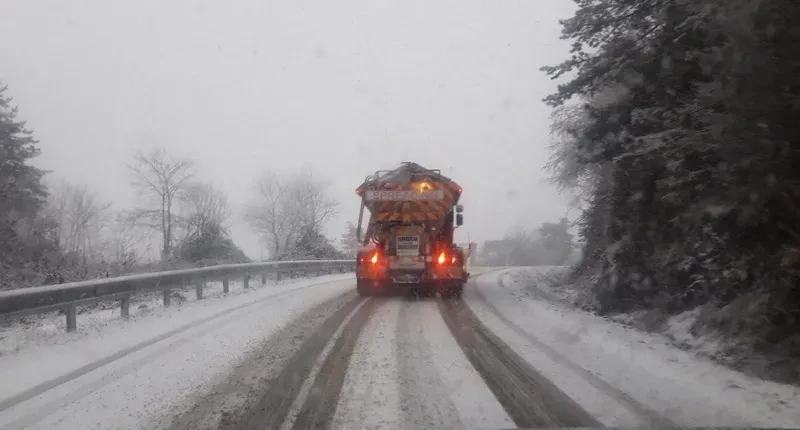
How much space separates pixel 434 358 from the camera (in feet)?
23.7

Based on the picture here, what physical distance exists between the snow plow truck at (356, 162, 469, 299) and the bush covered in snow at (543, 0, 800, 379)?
422 centimetres

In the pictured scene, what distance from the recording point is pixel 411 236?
14977 mm

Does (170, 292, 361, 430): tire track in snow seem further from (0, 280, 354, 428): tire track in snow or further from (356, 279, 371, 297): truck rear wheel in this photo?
(356, 279, 371, 297): truck rear wheel

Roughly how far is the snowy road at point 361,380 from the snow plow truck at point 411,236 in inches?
174

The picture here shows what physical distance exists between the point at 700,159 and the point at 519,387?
3933mm

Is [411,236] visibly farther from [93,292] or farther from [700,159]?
[700,159]

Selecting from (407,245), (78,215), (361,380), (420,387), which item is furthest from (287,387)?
(78,215)

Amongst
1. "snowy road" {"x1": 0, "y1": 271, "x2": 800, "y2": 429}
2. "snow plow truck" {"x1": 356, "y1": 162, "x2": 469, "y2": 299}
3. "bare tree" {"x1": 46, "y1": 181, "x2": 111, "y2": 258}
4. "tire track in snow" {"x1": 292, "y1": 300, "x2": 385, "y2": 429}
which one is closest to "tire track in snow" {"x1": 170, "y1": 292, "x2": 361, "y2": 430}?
"snowy road" {"x1": 0, "y1": 271, "x2": 800, "y2": 429}

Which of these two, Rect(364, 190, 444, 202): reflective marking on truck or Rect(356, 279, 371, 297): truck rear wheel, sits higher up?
Rect(364, 190, 444, 202): reflective marking on truck

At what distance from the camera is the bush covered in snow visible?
6.09m

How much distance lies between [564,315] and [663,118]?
4347 mm

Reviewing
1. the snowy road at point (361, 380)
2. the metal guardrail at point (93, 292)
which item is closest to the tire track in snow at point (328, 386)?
the snowy road at point (361, 380)

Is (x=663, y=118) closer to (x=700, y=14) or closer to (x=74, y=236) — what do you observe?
(x=700, y=14)

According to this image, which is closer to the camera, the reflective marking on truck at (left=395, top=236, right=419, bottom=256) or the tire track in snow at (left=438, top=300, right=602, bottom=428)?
the tire track in snow at (left=438, top=300, right=602, bottom=428)
